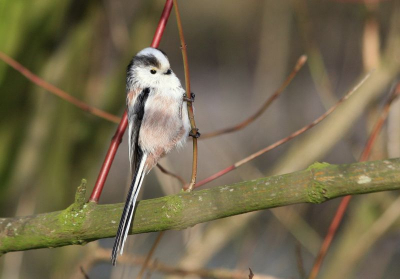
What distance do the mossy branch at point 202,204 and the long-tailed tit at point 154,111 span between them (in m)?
0.47

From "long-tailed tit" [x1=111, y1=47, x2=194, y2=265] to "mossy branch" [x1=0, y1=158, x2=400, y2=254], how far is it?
0.47m

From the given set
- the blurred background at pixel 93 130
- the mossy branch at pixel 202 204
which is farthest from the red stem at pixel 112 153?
the blurred background at pixel 93 130

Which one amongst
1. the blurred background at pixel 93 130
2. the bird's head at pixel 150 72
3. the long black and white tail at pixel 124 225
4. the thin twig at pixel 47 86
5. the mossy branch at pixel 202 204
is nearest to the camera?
the mossy branch at pixel 202 204

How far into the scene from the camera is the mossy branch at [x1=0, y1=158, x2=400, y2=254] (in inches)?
49.9

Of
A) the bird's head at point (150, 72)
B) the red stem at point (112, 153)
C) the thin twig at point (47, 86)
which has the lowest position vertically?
the red stem at point (112, 153)

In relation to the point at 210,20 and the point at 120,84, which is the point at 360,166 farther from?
the point at 210,20

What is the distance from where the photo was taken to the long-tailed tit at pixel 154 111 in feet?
6.38

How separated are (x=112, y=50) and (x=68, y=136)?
126 cm

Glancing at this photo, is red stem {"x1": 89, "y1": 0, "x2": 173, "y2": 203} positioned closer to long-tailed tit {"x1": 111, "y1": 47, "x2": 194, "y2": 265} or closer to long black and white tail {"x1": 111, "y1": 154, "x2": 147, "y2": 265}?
long black and white tail {"x1": 111, "y1": 154, "x2": 147, "y2": 265}

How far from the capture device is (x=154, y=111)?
199cm

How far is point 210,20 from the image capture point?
651 cm

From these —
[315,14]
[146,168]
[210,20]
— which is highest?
[210,20]

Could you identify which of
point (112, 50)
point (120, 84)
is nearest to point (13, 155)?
point (120, 84)

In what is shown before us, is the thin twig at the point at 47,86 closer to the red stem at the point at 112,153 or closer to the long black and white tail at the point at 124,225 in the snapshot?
the red stem at the point at 112,153
